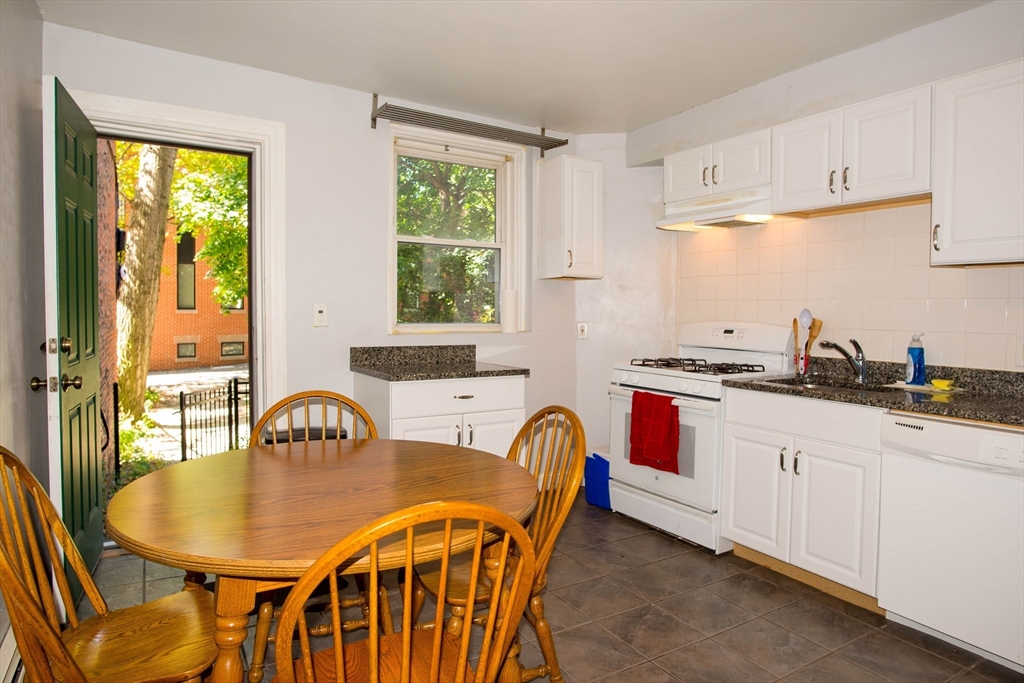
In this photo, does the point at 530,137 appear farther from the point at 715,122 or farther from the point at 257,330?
the point at 257,330

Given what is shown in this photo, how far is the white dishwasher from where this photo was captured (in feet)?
6.61

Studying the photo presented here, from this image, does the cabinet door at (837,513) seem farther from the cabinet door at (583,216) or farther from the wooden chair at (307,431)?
the wooden chair at (307,431)

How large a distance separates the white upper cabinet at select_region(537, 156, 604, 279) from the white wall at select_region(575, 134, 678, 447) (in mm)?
232

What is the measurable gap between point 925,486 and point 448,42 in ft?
8.51

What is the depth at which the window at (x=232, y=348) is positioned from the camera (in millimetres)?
12688

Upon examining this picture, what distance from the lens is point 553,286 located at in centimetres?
401

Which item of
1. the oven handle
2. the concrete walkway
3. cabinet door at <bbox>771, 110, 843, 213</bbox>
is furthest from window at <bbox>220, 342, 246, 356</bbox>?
cabinet door at <bbox>771, 110, 843, 213</bbox>

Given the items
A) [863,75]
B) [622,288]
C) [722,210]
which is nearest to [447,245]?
[622,288]

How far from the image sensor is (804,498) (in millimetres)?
2678

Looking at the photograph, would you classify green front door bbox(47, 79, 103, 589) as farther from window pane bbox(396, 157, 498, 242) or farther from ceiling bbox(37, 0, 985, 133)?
window pane bbox(396, 157, 498, 242)

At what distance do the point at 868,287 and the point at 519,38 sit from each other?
2031 mm

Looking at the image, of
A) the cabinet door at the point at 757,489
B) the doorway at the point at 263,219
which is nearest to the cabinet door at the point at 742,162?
the cabinet door at the point at 757,489

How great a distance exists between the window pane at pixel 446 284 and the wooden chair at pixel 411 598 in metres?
2.44

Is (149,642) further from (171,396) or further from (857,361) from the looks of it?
(171,396)
